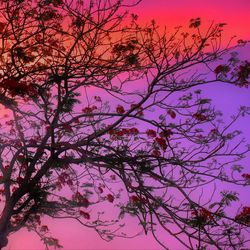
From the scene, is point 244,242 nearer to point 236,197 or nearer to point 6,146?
point 236,197

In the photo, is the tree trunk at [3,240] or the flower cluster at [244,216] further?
the tree trunk at [3,240]

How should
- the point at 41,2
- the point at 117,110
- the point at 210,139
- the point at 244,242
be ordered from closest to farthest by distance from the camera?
the point at 244,242 < the point at 41,2 < the point at 210,139 < the point at 117,110

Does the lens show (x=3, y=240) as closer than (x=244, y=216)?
No

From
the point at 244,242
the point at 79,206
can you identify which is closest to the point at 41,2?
the point at 79,206

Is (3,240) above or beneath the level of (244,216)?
above

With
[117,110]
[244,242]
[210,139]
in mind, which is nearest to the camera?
[244,242]

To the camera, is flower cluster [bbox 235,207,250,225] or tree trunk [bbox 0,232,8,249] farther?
tree trunk [bbox 0,232,8,249]

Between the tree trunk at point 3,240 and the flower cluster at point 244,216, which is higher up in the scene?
the tree trunk at point 3,240

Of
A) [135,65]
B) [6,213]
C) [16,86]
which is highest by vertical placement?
[135,65]

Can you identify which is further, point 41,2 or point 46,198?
point 46,198

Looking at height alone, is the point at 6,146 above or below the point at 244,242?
above

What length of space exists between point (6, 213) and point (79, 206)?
5.14 ft

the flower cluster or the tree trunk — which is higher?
the tree trunk

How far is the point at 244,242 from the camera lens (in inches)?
227
